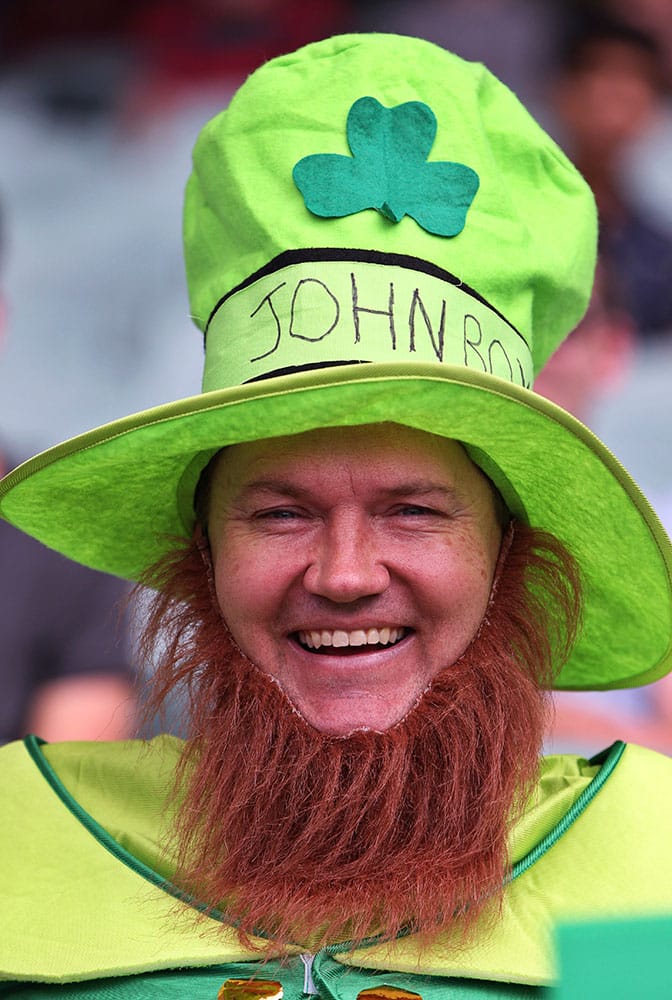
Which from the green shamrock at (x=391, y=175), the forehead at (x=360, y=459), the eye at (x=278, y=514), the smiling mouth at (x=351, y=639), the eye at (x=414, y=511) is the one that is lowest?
the smiling mouth at (x=351, y=639)

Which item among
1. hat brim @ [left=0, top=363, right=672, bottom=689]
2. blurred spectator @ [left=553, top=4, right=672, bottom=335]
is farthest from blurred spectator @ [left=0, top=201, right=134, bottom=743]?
blurred spectator @ [left=553, top=4, right=672, bottom=335]

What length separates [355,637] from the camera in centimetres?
196

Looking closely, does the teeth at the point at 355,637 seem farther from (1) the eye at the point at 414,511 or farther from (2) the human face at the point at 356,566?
(1) the eye at the point at 414,511

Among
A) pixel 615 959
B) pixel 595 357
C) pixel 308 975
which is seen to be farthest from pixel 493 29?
pixel 615 959

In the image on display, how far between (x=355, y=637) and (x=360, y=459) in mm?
238

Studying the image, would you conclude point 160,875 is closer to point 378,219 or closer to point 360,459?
point 360,459

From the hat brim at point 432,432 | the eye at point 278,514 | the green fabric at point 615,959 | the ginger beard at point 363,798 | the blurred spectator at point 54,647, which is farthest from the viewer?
the blurred spectator at point 54,647

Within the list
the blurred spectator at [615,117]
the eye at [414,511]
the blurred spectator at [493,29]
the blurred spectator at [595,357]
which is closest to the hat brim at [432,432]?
the eye at [414,511]

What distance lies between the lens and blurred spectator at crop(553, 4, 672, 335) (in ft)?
12.7

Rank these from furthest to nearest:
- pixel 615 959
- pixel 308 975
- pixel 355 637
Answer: pixel 355 637, pixel 308 975, pixel 615 959

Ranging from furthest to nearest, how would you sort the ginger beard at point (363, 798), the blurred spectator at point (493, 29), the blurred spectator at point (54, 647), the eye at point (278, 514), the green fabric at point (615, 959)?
1. the blurred spectator at point (493, 29)
2. the blurred spectator at point (54, 647)
3. the eye at point (278, 514)
4. the ginger beard at point (363, 798)
5. the green fabric at point (615, 959)

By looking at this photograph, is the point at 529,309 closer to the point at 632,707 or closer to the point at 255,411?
the point at 255,411

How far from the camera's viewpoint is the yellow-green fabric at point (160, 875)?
1879 mm

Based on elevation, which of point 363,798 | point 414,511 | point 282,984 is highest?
point 414,511
